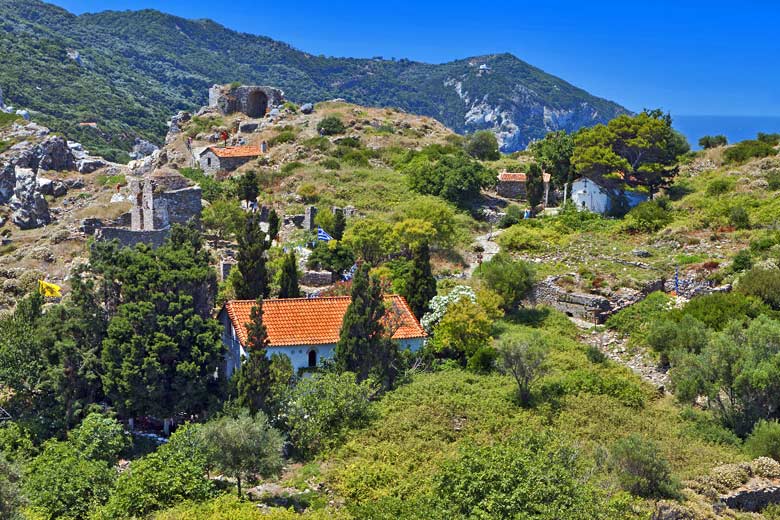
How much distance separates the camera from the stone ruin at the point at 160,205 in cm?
3650

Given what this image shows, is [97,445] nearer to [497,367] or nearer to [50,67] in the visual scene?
[497,367]

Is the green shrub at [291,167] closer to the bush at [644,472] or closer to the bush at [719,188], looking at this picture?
the bush at [719,188]

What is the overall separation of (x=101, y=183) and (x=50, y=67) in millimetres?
79473

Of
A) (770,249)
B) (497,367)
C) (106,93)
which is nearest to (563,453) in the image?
(497,367)

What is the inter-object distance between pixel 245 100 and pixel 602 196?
3811cm

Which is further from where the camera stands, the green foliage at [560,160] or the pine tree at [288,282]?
the green foliage at [560,160]

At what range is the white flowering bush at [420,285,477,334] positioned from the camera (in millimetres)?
27656

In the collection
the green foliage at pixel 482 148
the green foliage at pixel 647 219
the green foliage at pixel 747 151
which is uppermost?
the green foliage at pixel 482 148

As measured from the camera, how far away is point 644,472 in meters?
18.1

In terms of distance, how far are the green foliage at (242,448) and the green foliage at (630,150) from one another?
1230 inches

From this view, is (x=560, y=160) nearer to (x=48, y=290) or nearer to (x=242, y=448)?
(x=48, y=290)

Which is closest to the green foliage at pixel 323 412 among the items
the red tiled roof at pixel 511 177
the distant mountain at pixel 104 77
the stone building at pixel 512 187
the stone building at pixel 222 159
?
the stone building at pixel 512 187

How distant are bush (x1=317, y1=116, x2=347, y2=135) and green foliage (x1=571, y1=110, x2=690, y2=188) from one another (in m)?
22.2

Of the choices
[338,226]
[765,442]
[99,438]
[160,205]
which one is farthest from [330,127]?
[765,442]
